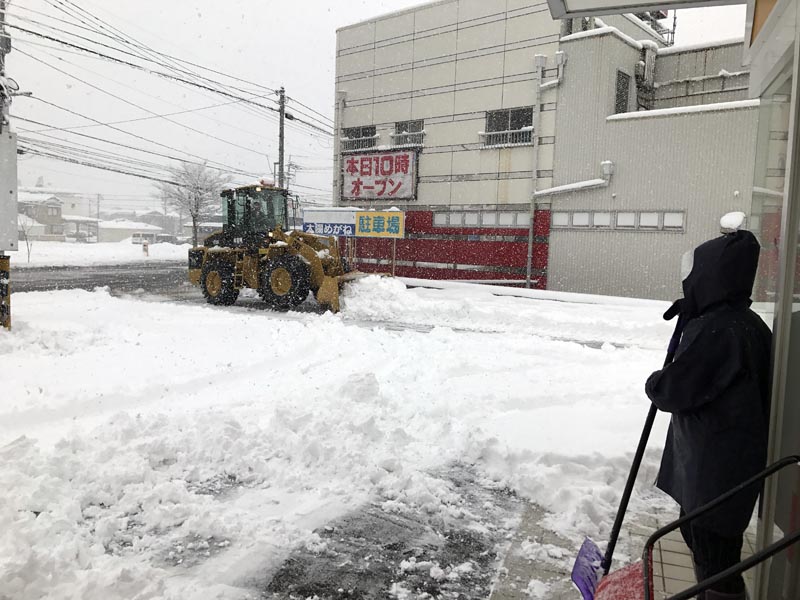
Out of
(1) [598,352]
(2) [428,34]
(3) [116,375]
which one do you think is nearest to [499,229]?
(2) [428,34]

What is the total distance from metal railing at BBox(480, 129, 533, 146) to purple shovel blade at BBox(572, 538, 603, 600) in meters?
16.3

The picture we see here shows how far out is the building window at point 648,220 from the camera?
51.5 ft

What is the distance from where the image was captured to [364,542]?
3.63 metres

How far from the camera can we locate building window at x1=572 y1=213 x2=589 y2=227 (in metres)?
16.8

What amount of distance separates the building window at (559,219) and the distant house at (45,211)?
60886mm

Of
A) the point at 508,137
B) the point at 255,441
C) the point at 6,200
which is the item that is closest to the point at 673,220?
the point at 508,137

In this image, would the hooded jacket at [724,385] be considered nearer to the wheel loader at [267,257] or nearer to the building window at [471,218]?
the wheel loader at [267,257]

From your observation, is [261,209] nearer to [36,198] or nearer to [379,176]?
[379,176]

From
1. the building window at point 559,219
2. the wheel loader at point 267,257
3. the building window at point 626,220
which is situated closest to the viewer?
the wheel loader at point 267,257

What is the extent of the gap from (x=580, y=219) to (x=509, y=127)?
3920 mm

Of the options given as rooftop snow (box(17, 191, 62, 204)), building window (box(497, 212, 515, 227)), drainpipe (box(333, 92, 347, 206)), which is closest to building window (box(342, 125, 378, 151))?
drainpipe (box(333, 92, 347, 206))

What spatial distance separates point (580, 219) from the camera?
16.9 meters

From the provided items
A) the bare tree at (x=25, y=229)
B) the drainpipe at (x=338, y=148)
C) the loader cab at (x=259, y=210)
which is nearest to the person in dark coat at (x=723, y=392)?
the loader cab at (x=259, y=210)

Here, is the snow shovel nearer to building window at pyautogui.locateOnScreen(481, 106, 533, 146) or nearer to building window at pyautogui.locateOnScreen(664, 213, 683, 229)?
building window at pyautogui.locateOnScreen(664, 213, 683, 229)
